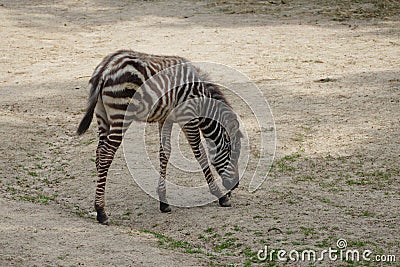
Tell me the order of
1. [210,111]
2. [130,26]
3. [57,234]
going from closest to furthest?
[57,234] → [210,111] → [130,26]

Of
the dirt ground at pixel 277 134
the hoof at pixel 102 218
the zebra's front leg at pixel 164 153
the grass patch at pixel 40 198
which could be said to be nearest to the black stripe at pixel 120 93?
the zebra's front leg at pixel 164 153

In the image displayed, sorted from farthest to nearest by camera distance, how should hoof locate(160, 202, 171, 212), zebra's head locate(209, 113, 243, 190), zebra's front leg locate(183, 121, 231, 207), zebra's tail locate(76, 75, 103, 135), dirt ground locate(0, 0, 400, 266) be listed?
zebra's head locate(209, 113, 243, 190) < hoof locate(160, 202, 171, 212) < zebra's front leg locate(183, 121, 231, 207) < zebra's tail locate(76, 75, 103, 135) < dirt ground locate(0, 0, 400, 266)

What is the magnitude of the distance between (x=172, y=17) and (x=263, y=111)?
7.51 metres

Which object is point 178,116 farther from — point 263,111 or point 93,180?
point 263,111

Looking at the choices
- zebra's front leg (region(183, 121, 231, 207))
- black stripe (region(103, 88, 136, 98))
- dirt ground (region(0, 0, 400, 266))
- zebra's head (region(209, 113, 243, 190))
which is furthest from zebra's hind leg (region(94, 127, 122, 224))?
zebra's head (region(209, 113, 243, 190))

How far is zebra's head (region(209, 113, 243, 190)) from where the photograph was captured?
7.83m

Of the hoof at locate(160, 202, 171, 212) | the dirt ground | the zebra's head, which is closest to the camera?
the dirt ground

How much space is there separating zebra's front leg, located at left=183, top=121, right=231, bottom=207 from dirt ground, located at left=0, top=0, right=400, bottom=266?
0.13 metres

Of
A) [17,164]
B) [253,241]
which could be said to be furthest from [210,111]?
[17,164]

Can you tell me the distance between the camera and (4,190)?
316 inches

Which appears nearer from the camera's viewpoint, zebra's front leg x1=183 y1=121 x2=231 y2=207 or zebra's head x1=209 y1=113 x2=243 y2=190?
zebra's front leg x1=183 y1=121 x2=231 y2=207

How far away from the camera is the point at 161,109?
293 inches

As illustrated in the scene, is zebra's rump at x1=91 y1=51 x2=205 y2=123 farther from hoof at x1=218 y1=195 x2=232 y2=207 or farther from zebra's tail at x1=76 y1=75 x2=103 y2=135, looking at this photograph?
hoof at x1=218 y1=195 x2=232 y2=207

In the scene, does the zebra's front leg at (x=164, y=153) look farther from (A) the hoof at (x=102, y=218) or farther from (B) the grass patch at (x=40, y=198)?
(B) the grass patch at (x=40, y=198)
